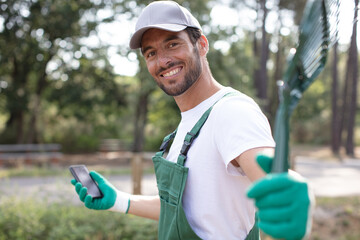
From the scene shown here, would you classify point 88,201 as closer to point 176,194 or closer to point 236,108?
point 176,194

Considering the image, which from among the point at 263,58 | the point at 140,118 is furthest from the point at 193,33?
the point at 263,58

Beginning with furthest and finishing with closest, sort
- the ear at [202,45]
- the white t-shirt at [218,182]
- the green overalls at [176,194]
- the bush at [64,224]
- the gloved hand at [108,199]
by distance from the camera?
the bush at [64,224], the gloved hand at [108,199], the ear at [202,45], the green overalls at [176,194], the white t-shirt at [218,182]

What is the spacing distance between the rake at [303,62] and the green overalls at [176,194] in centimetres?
59

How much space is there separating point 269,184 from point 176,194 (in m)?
0.76

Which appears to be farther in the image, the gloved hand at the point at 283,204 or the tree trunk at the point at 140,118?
the tree trunk at the point at 140,118

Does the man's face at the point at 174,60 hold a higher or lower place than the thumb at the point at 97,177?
higher

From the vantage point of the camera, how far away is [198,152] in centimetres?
130

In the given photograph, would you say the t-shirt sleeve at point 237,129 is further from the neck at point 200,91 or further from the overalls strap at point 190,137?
the neck at point 200,91

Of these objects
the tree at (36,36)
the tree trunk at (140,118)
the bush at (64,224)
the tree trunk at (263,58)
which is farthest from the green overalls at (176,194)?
the tree trunk at (263,58)

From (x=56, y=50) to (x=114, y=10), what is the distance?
11.1 feet

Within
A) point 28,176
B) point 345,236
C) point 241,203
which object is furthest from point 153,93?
point 241,203

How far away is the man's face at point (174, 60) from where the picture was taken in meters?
1.50

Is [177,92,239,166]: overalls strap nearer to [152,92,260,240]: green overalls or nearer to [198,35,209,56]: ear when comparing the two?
[152,92,260,240]: green overalls

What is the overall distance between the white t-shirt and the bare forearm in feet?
1.45
